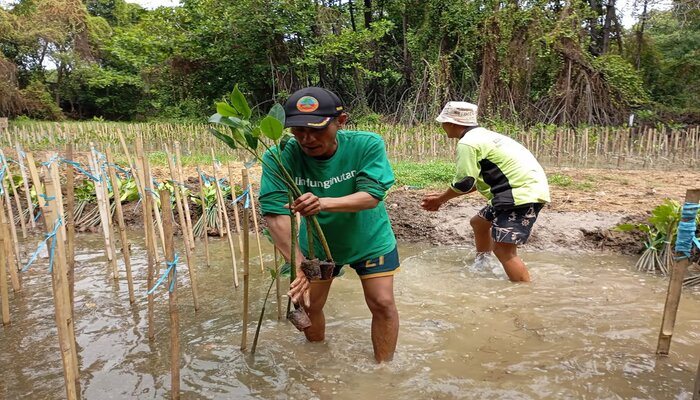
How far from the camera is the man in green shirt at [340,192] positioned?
7.31 feet

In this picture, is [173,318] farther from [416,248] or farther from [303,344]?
[416,248]

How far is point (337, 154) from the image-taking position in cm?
244

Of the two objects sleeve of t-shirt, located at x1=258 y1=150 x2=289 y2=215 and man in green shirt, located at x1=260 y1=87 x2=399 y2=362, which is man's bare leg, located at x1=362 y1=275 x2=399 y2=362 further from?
sleeve of t-shirt, located at x1=258 y1=150 x2=289 y2=215

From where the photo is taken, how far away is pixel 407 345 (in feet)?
10.1

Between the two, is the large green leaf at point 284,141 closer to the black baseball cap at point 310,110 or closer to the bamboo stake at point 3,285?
the black baseball cap at point 310,110

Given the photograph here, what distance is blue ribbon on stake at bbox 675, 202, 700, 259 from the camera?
2416mm

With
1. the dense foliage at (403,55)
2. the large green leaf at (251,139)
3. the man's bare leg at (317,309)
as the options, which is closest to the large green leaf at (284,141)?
the large green leaf at (251,139)

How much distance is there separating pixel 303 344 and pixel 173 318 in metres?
1.13

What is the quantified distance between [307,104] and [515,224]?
7.44 ft

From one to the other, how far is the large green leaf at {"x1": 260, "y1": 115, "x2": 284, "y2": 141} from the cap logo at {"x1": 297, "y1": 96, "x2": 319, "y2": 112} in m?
0.22

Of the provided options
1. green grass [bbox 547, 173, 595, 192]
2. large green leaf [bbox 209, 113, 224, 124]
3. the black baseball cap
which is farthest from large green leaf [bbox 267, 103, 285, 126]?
green grass [bbox 547, 173, 595, 192]

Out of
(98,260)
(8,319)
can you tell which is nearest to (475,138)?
(8,319)

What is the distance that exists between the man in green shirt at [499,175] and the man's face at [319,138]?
1.57m

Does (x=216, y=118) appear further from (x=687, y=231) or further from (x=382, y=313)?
(x=687, y=231)
